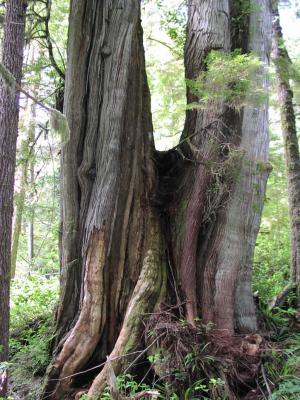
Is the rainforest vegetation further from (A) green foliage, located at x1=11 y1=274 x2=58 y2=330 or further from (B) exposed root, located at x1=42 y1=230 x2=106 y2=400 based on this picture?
(A) green foliage, located at x1=11 y1=274 x2=58 y2=330

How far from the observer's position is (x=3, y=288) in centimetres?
505

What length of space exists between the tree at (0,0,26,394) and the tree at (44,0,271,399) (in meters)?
0.73

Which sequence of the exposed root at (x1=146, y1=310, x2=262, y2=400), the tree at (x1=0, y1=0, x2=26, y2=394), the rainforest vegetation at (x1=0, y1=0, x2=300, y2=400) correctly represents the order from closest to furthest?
1. the exposed root at (x1=146, y1=310, x2=262, y2=400)
2. the rainforest vegetation at (x1=0, y1=0, x2=300, y2=400)
3. the tree at (x1=0, y1=0, x2=26, y2=394)

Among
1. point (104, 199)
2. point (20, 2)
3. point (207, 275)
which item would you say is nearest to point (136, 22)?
point (20, 2)

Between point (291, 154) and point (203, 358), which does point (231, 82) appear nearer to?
point (203, 358)

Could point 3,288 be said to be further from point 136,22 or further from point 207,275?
point 136,22

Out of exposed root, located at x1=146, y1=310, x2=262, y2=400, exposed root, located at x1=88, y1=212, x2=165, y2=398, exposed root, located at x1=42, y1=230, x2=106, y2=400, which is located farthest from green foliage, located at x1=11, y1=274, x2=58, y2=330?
exposed root, located at x1=146, y1=310, x2=262, y2=400

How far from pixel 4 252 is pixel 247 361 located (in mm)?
3218

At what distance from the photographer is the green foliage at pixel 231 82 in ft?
13.4

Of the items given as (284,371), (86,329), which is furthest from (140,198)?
(284,371)

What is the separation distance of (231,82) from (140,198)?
5.90ft

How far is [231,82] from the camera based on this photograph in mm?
4254

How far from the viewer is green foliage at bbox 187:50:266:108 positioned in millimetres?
4074

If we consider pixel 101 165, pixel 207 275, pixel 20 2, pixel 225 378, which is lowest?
pixel 225 378
